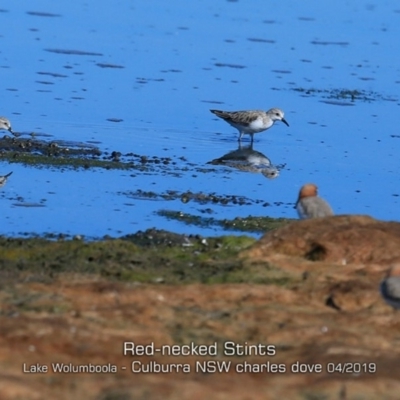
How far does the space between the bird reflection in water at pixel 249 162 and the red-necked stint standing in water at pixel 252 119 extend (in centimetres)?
51

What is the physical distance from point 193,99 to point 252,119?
8.41ft

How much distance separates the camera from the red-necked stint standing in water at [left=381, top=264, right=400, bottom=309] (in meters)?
8.52

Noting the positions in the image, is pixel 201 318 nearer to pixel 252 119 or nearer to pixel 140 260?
pixel 140 260

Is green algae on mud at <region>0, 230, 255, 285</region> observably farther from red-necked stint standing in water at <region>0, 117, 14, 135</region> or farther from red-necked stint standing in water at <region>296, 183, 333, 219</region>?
red-necked stint standing in water at <region>0, 117, 14, 135</region>

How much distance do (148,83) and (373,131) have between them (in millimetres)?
4369

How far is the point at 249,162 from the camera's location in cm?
1767

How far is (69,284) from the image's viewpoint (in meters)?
8.99

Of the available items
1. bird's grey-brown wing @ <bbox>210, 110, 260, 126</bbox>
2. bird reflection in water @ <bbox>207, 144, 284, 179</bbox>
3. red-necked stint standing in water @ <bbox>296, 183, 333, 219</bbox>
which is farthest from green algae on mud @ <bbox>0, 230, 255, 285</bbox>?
bird's grey-brown wing @ <bbox>210, 110, 260, 126</bbox>

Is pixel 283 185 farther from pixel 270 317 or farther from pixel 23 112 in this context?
pixel 270 317

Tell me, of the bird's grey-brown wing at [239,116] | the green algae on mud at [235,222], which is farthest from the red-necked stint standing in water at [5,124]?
the green algae on mud at [235,222]

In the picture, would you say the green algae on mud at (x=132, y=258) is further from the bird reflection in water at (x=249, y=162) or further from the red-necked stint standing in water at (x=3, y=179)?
the bird reflection in water at (x=249, y=162)

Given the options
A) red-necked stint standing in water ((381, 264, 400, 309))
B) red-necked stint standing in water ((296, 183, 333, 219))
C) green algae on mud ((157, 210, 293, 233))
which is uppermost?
red-necked stint standing in water ((381, 264, 400, 309))

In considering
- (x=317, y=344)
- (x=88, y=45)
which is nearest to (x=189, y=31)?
(x=88, y=45)

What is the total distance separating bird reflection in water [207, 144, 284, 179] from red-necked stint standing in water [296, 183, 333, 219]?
4.87m
